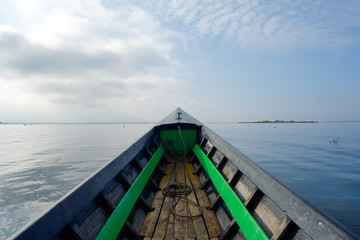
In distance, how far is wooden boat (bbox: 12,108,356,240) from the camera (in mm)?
1530

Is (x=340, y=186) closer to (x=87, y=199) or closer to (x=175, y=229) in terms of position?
(x=175, y=229)

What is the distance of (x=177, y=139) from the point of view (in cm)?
671

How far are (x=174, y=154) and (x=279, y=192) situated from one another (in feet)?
17.0

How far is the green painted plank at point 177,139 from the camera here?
667 cm

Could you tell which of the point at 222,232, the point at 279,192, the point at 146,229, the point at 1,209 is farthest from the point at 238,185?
the point at 1,209

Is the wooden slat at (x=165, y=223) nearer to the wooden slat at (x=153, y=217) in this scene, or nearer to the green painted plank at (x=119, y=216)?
the wooden slat at (x=153, y=217)

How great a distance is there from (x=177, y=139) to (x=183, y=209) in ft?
11.5

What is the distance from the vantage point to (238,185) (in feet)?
10.1

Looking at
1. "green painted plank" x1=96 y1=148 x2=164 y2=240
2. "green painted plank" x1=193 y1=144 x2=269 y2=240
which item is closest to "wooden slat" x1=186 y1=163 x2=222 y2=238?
"green painted plank" x1=193 y1=144 x2=269 y2=240

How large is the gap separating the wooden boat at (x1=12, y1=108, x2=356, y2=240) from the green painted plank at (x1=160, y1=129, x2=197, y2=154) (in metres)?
1.65

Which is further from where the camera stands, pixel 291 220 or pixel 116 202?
pixel 116 202

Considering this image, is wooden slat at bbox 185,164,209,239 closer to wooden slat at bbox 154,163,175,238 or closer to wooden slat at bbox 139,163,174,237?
wooden slat at bbox 154,163,175,238

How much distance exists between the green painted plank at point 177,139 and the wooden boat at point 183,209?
65.0 inches

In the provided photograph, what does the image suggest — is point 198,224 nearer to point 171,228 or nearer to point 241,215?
point 171,228
